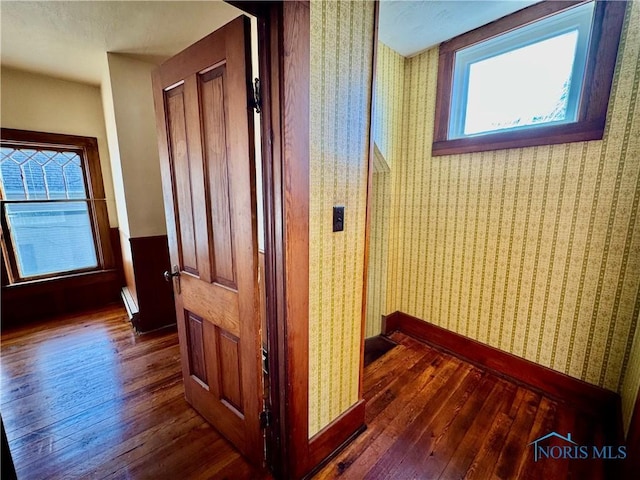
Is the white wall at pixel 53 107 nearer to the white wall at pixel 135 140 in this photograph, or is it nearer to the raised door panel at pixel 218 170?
the white wall at pixel 135 140

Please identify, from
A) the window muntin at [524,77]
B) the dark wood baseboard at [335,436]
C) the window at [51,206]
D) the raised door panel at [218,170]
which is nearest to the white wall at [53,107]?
the window at [51,206]

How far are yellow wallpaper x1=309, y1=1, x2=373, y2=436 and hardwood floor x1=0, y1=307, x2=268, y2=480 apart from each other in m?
0.63

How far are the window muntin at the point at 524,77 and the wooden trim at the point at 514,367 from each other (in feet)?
5.42

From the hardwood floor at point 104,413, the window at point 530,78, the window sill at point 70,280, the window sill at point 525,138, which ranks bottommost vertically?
the hardwood floor at point 104,413

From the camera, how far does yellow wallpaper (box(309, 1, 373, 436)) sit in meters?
1.12

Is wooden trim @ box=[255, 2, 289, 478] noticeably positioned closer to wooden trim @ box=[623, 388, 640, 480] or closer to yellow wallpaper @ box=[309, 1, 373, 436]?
yellow wallpaper @ box=[309, 1, 373, 436]

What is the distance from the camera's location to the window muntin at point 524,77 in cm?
164

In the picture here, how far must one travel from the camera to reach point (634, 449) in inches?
45.5

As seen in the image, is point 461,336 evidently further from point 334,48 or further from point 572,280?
point 334,48

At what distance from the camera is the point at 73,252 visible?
311 cm

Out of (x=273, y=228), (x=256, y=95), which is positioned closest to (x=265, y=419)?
(x=273, y=228)

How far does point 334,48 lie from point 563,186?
65.1 inches

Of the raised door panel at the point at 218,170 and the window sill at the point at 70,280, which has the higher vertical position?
the raised door panel at the point at 218,170

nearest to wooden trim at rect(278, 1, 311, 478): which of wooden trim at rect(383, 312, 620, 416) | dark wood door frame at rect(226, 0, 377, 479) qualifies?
dark wood door frame at rect(226, 0, 377, 479)
